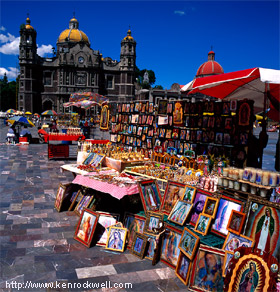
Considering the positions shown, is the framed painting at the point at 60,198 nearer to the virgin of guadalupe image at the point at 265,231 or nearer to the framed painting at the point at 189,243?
the framed painting at the point at 189,243

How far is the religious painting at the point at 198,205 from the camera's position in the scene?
4.03m

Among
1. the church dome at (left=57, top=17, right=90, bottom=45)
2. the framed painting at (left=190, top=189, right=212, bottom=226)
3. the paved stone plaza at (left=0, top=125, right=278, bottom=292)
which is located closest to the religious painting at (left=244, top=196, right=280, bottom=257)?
the framed painting at (left=190, top=189, right=212, bottom=226)

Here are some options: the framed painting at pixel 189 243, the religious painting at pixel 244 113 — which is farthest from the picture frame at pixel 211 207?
the religious painting at pixel 244 113

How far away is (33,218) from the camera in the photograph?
218 inches

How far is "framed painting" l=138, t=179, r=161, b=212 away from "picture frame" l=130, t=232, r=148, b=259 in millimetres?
502

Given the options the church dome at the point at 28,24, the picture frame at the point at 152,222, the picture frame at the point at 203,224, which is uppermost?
the church dome at the point at 28,24

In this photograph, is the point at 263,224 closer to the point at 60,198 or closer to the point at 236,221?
the point at 236,221

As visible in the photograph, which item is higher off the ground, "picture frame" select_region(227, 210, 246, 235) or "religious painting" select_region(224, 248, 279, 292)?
"picture frame" select_region(227, 210, 246, 235)

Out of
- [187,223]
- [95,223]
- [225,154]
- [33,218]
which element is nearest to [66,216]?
[33,218]

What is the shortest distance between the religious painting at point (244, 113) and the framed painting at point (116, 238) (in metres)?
3.43

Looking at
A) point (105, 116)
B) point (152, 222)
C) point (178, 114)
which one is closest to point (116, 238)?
point (152, 222)

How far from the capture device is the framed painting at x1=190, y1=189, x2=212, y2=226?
13.2ft

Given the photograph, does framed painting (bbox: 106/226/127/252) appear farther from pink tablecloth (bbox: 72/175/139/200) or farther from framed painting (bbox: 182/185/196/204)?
framed painting (bbox: 182/185/196/204)

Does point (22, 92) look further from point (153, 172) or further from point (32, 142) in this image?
point (153, 172)
